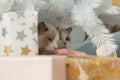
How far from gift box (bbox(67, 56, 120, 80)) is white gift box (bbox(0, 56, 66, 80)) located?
2cm

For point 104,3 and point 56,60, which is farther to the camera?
point 104,3

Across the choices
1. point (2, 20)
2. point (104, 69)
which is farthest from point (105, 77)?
point (2, 20)

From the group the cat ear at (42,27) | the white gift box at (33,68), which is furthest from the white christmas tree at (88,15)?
the white gift box at (33,68)

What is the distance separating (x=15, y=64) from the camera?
0.43 metres

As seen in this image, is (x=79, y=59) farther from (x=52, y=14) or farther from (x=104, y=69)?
(x=52, y=14)

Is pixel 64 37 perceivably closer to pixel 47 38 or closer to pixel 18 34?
pixel 47 38

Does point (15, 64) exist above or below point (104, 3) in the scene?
below

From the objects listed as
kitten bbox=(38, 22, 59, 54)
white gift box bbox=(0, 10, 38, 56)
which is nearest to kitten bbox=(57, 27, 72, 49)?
kitten bbox=(38, 22, 59, 54)

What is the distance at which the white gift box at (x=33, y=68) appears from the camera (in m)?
0.41

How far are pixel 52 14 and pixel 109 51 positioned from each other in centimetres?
17

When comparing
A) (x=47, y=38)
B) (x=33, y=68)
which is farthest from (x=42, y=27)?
(x=33, y=68)

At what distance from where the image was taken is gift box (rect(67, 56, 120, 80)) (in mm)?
442

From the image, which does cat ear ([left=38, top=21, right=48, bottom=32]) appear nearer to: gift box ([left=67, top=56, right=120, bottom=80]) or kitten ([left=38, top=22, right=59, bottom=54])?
kitten ([left=38, top=22, right=59, bottom=54])

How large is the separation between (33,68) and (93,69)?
109 mm
